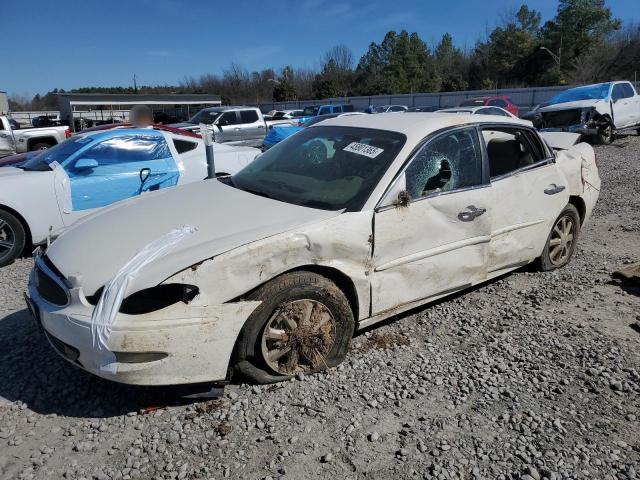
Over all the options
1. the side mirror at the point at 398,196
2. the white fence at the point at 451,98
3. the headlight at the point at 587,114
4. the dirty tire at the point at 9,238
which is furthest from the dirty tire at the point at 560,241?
the white fence at the point at 451,98

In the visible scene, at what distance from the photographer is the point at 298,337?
9.50ft

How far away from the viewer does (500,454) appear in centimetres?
238

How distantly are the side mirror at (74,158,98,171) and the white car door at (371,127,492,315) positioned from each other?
4034 mm

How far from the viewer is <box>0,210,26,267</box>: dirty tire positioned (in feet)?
17.2

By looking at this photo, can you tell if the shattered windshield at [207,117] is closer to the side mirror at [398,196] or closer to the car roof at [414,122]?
the car roof at [414,122]

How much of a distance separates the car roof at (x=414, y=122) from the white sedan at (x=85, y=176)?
113 inches

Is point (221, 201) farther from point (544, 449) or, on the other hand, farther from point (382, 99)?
point (382, 99)

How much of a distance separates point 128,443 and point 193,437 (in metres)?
0.33

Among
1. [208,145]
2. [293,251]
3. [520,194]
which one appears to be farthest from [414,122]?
[208,145]

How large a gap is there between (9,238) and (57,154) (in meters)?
1.19

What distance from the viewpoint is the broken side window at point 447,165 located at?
3340 millimetres

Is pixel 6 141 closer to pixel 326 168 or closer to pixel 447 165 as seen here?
pixel 326 168

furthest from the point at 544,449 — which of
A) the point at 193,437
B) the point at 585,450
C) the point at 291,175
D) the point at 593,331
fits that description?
the point at 291,175

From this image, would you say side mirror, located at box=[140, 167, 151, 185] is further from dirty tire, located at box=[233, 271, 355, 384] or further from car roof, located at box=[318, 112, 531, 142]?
dirty tire, located at box=[233, 271, 355, 384]
